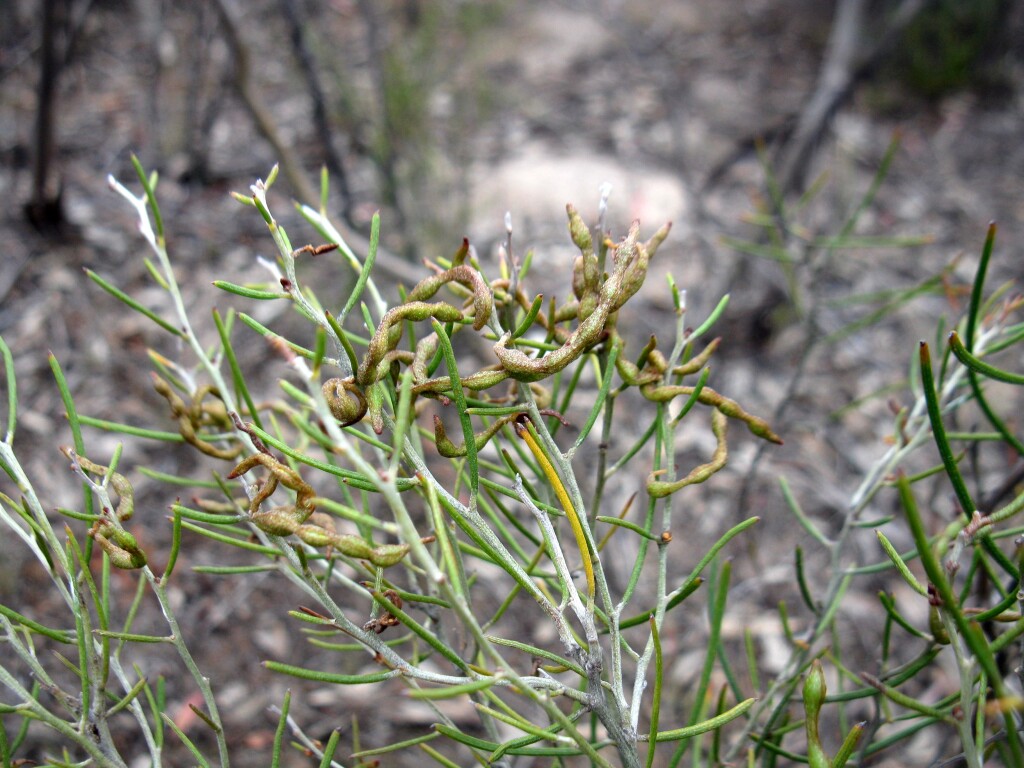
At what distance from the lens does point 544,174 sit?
10.5 ft

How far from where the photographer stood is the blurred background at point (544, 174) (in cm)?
188

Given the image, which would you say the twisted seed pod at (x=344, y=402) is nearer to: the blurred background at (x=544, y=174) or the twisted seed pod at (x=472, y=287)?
the twisted seed pod at (x=472, y=287)

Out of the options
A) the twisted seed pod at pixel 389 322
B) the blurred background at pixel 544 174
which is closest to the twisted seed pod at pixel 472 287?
the twisted seed pod at pixel 389 322

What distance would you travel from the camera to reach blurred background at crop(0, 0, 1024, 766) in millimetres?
1875

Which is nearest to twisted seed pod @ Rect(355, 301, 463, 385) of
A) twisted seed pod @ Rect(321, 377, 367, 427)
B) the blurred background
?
twisted seed pod @ Rect(321, 377, 367, 427)

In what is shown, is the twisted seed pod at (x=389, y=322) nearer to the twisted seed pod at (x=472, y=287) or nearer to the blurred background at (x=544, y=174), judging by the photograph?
the twisted seed pod at (x=472, y=287)

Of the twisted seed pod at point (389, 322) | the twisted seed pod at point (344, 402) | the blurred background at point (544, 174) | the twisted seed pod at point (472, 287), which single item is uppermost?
the twisted seed pod at point (472, 287)

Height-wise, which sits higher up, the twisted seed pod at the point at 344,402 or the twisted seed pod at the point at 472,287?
the twisted seed pod at the point at 472,287

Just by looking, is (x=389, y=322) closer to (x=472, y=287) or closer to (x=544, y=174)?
(x=472, y=287)

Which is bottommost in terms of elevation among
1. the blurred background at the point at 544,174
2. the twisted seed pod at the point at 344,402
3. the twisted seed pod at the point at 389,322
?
the blurred background at the point at 544,174

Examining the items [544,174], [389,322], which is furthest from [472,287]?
[544,174]

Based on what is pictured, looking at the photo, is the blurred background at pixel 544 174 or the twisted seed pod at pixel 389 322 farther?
the blurred background at pixel 544 174

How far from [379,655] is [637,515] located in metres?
→ 1.47

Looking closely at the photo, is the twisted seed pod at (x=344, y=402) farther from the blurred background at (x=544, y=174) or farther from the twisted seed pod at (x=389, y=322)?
the blurred background at (x=544, y=174)
